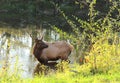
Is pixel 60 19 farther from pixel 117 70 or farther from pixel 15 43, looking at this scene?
pixel 117 70

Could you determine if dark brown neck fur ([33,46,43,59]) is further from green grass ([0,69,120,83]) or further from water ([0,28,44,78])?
green grass ([0,69,120,83])

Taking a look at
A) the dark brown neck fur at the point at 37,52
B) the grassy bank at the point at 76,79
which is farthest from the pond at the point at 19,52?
the grassy bank at the point at 76,79

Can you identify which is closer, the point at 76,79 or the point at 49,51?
the point at 76,79

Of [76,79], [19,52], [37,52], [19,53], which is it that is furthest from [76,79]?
[19,52]

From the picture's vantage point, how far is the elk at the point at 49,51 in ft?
49.7

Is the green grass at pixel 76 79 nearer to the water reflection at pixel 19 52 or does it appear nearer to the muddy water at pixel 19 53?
the muddy water at pixel 19 53

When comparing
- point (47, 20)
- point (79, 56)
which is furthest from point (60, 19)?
point (79, 56)

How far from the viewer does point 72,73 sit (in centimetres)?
1100

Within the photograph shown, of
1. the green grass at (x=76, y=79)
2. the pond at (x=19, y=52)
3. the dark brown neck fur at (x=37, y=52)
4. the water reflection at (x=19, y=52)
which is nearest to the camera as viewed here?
the green grass at (x=76, y=79)

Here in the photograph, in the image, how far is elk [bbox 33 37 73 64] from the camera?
49.7 feet

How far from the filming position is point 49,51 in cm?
1530

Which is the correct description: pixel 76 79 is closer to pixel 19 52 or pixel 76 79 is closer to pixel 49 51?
pixel 49 51

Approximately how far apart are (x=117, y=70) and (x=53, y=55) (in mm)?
4679

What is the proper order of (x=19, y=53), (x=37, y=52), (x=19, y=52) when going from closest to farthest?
(x=37, y=52), (x=19, y=53), (x=19, y=52)
